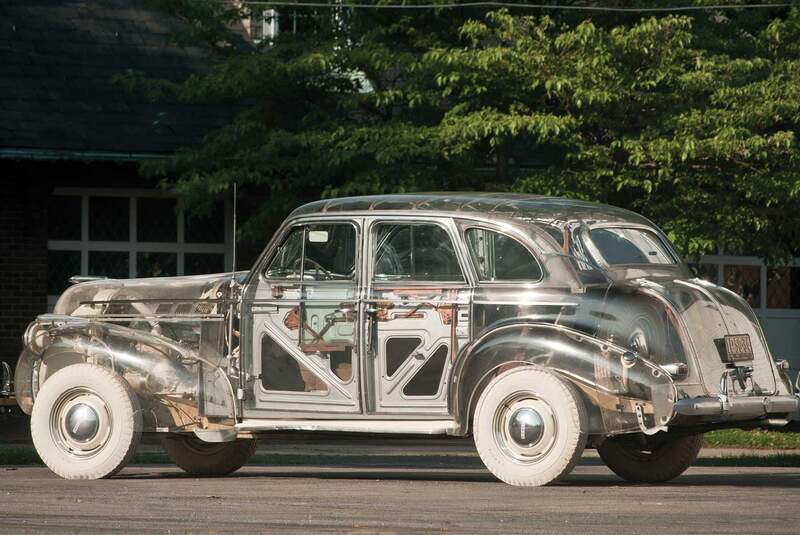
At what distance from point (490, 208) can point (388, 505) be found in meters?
2.39

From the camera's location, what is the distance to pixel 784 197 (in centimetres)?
1647

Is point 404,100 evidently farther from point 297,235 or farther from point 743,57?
point 297,235

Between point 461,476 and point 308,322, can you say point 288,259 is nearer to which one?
point 308,322

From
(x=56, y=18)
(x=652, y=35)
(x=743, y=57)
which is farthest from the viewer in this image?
(x=56, y=18)

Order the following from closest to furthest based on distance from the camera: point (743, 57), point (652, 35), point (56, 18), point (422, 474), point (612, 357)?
point (612, 357), point (422, 474), point (652, 35), point (743, 57), point (56, 18)

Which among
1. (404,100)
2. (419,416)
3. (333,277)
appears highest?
(404,100)

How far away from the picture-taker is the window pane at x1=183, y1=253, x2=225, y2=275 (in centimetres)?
2152

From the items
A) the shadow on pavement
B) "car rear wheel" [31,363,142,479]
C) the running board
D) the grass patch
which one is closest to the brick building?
the grass patch

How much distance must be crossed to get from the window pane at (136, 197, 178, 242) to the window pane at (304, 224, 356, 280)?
10.7 metres

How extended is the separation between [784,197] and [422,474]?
5615 millimetres

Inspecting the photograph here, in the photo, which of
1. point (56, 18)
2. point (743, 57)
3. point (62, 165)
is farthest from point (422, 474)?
point (56, 18)

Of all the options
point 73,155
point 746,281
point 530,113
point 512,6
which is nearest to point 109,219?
point 73,155

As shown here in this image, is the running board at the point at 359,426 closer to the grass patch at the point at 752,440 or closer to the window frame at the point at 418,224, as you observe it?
the window frame at the point at 418,224

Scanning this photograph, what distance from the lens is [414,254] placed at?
10.6m
